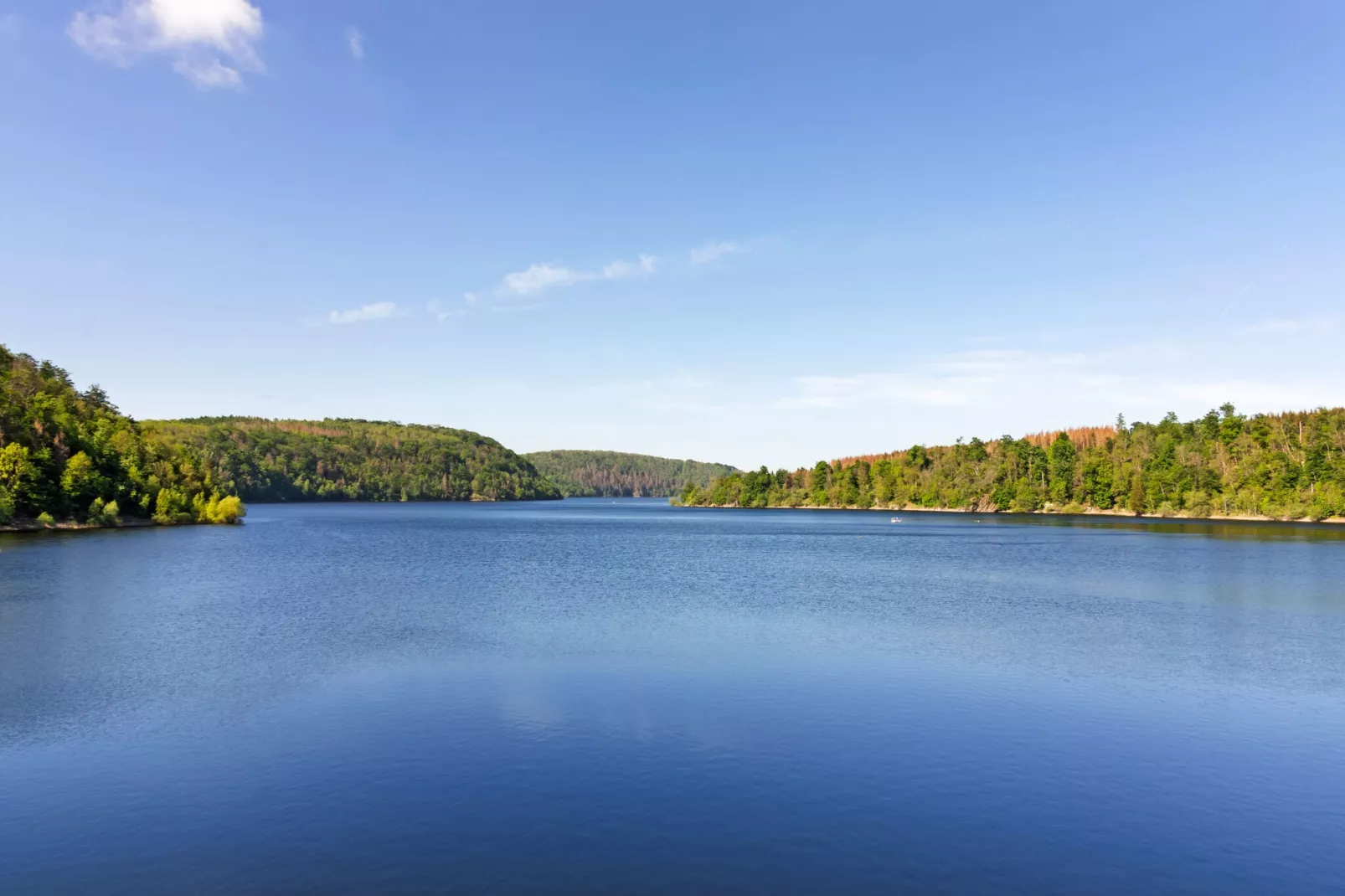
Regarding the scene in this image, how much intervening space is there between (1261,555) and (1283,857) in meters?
82.8

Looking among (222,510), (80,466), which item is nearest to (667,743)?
(80,466)

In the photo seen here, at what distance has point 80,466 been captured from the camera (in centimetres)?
11525

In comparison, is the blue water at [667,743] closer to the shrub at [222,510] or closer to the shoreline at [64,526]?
the shoreline at [64,526]

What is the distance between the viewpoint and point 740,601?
169 feet

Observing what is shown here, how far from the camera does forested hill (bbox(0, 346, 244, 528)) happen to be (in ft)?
362

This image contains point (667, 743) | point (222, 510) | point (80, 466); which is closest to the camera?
point (667, 743)

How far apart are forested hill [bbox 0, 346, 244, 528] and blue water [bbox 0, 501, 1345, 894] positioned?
73914mm

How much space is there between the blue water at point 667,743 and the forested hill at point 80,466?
73.9 m

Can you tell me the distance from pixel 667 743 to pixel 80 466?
128568 millimetres

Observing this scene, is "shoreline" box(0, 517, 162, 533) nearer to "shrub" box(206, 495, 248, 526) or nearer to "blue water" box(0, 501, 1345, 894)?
"shrub" box(206, 495, 248, 526)

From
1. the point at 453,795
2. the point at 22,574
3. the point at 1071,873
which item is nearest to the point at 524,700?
the point at 453,795

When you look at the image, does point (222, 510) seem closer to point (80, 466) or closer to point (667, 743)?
point (80, 466)

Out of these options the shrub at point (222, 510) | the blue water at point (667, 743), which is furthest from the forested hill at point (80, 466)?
the blue water at point (667, 743)

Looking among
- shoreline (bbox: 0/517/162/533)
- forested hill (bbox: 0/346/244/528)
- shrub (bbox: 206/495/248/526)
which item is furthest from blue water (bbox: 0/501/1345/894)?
shrub (bbox: 206/495/248/526)
